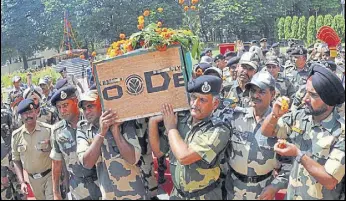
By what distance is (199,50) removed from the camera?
356 cm

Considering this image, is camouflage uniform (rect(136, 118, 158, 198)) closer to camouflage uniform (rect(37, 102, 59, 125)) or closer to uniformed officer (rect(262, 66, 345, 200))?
uniformed officer (rect(262, 66, 345, 200))

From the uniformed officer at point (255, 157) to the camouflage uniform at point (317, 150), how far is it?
0.18 meters

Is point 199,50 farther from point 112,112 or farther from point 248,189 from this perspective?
point 248,189

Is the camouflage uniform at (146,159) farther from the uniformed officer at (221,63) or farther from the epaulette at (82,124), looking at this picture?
the uniformed officer at (221,63)

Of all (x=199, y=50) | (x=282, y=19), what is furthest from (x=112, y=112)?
(x=282, y=19)

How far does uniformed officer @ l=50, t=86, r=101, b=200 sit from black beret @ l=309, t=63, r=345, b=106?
2.04 meters

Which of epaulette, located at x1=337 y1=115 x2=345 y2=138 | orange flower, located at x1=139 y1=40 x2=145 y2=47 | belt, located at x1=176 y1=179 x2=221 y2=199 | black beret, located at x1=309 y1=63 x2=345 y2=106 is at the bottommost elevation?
belt, located at x1=176 y1=179 x2=221 y2=199

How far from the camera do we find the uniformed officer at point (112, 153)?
3289 mm

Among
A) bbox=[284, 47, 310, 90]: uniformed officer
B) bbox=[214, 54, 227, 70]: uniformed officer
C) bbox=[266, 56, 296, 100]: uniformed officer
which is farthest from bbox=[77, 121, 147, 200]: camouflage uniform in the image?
bbox=[214, 54, 227, 70]: uniformed officer

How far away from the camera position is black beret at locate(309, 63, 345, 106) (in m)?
2.80

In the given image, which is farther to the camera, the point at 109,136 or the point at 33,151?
the point at 33,151

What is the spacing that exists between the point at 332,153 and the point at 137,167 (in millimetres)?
1589

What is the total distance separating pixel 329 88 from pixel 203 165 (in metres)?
1.07

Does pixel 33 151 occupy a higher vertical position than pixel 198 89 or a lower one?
lower
